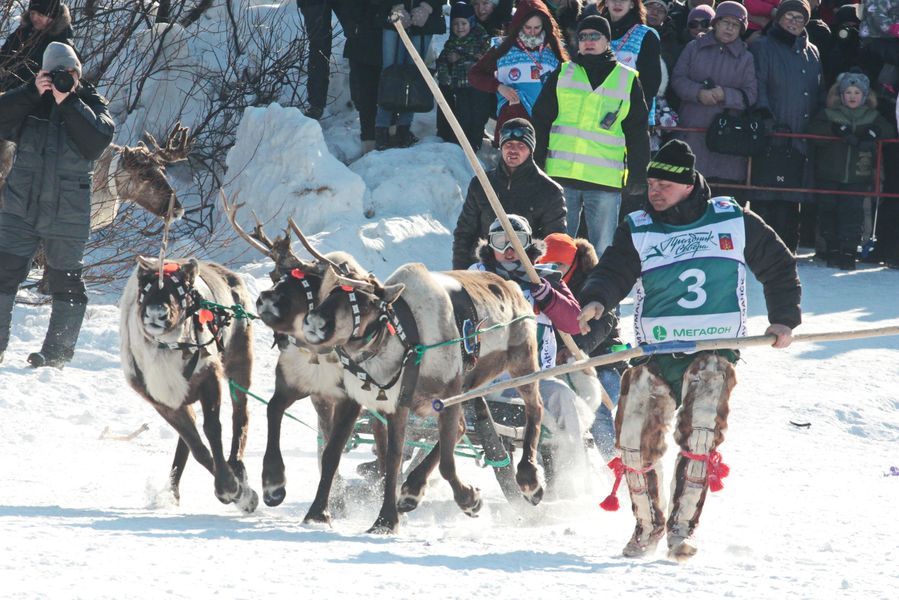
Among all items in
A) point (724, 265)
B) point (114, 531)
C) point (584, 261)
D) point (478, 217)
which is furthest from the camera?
point (478, 217)

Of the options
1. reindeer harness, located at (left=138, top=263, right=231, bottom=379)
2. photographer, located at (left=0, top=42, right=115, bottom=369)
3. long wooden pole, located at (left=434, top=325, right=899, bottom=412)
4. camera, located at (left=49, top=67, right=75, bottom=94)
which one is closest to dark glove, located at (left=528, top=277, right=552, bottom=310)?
long wooden pole, located at (left=434, top=325, right=899, bottom=412)

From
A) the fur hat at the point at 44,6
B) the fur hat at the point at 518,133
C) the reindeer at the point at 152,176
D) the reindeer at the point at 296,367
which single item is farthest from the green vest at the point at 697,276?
the fur hat at the point at 44,6

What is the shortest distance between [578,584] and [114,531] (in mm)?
1785

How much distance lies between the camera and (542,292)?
5285 millimetres

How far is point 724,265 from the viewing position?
4.33 meters

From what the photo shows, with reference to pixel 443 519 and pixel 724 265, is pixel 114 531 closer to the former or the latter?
pixel 443 519

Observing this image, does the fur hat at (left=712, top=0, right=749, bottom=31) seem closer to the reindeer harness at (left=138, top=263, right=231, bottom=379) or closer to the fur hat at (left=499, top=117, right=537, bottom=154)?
the fur hat at (left=499, top=117, right=537, bottom=154)

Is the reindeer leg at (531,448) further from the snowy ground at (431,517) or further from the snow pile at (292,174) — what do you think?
the snow pile at (292,174)

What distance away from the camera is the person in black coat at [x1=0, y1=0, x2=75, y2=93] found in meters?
7.11

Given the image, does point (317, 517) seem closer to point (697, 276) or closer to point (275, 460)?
point (275, 460)

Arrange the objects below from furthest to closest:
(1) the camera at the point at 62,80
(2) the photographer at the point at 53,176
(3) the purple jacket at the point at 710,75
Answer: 1. (3) the purple jacket at the point at 710,75
2. (2) the photographer at the point at 53,176
3. (1) the camera at the point at 62,80

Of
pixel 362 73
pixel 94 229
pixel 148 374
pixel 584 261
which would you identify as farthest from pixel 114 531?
pixel 362 73

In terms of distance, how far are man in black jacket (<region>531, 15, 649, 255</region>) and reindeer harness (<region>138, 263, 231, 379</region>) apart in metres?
3.66

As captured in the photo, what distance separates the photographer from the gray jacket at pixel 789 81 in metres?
9.51
